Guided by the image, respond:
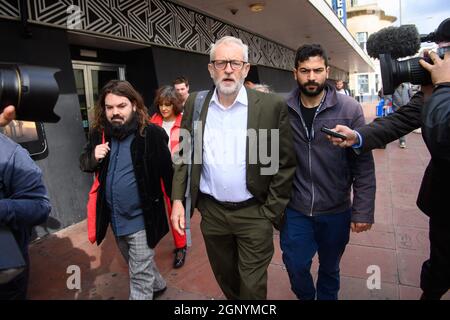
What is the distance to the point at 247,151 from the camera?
209cm

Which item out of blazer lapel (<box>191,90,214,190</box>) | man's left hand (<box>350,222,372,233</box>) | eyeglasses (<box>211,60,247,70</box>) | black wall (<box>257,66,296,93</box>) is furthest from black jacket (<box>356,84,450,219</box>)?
black wall (<box>257,66,296,93</box>)

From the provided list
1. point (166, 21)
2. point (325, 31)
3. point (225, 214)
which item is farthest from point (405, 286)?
point (325, 31)

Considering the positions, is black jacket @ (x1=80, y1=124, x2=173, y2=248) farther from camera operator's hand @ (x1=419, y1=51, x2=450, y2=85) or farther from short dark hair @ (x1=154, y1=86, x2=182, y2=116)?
camera operator's hand @ (x1=419, y1=51, x2=450, y2=85)

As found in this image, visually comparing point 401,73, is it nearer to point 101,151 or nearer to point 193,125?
point 193,125

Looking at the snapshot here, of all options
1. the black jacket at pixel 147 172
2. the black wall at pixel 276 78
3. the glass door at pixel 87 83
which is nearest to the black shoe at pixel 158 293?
the black jacket at pixel 147 172

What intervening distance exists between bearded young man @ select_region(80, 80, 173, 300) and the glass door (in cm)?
311

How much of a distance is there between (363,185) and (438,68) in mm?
826

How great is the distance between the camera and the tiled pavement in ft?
9.32

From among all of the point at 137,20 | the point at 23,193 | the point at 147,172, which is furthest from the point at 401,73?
the point at 137,20

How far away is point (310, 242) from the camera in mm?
2322

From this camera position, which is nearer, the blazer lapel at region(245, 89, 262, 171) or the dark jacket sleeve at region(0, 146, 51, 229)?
the dark jacket sleeve at region(0, 146, 51, 229)

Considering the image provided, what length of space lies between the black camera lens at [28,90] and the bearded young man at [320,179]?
4.74 feet

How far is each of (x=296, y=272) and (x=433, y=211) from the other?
94 cm

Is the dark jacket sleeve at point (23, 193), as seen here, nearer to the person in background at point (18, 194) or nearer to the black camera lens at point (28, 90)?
the person in background at point (18, 194)
